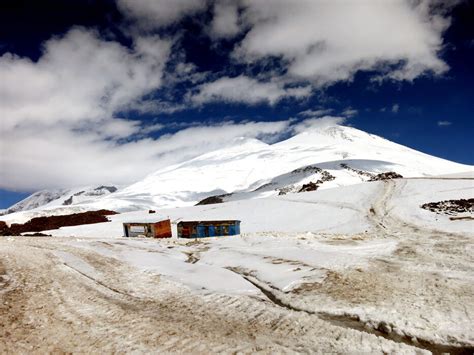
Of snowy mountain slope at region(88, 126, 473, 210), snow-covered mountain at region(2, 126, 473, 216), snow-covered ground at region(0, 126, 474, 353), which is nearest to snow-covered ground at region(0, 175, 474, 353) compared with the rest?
snow-covered ground at region(0, 126, 474, 353)

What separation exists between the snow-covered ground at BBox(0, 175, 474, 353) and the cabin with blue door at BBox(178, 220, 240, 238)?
8706mm

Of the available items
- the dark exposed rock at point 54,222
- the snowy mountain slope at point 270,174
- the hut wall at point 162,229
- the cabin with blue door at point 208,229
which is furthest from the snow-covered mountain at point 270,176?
the hut wall at point 162,229

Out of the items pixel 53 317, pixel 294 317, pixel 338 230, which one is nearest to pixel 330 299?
pixel 294 317

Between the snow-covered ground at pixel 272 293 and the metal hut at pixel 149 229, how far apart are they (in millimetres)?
12735

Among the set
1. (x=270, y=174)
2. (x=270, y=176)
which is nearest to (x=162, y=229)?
(x=270, y=176)

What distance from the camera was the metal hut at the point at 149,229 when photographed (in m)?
37.8

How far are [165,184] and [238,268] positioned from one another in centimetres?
16308

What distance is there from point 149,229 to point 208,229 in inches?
277

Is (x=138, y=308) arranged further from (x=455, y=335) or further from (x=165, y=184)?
(x=165, y=184)

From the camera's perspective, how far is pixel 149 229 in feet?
125

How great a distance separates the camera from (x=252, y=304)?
11227 millimetres

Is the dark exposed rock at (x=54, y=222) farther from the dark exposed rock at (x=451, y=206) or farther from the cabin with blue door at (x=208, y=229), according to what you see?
the dark exposed rock at (x=451, y=206)

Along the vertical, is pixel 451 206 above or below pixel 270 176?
below

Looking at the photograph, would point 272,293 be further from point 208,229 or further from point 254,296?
point 208,229
